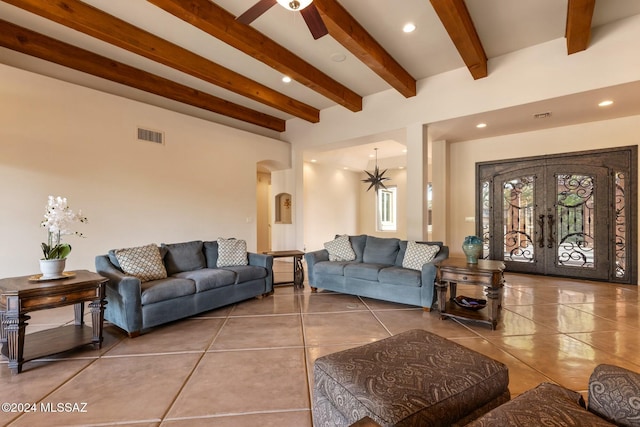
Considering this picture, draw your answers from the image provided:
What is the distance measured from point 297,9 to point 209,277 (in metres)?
3.01

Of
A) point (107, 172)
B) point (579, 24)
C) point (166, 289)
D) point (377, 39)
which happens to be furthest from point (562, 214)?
point (107, 172)

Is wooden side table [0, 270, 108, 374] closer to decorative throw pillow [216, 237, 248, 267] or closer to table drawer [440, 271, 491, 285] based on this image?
decorative throw pillow [216, 237, 248, 267]

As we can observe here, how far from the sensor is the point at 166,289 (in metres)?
3.25

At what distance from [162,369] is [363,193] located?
945 cm

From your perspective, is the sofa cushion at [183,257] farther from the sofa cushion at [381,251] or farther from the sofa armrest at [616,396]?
the sofa armrest at [616,396]

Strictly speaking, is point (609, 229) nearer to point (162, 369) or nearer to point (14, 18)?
point (162, 369)

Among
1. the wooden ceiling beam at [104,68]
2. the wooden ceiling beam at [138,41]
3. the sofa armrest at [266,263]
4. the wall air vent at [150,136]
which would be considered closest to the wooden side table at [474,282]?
the sofa armrest at [266,263]

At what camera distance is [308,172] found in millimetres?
8883

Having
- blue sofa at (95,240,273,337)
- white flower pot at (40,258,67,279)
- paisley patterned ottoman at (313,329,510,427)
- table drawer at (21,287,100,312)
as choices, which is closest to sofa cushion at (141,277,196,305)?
blue sofa at (95,240,273,337)

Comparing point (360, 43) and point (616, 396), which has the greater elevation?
point (360, 43)

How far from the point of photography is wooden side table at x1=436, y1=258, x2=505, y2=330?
3.17 m

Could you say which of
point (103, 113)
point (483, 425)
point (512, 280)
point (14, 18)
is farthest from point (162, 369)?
point (512, 280)

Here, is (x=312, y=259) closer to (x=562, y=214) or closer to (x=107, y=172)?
(x=107, y=172)

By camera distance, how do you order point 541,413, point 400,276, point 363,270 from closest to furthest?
point 541,413
point 400,276
point 363,270
